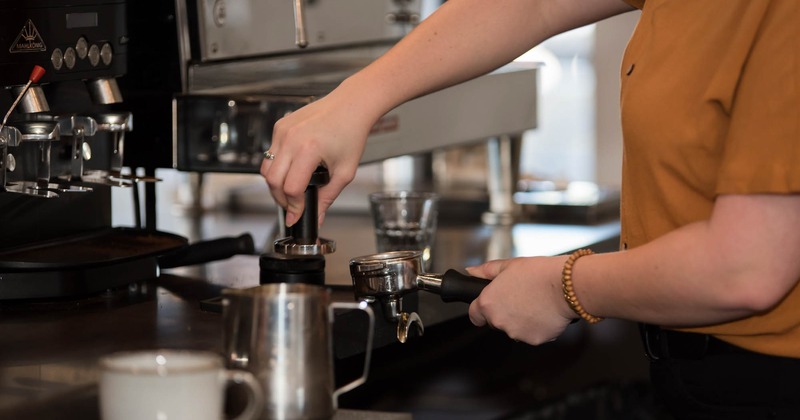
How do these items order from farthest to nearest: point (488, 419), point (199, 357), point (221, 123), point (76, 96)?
point (488, 419) < point (221, 123) < point (76, 96) < point (199, 357)

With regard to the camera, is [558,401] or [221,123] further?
[558,401]

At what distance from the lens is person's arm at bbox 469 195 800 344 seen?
0.97 m

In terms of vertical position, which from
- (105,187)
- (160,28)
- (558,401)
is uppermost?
(160,28)

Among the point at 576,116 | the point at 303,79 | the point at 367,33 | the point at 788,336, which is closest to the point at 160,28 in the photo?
the point at 303,79

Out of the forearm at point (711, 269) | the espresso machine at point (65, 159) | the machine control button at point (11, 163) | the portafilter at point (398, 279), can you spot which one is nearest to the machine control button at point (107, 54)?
the espresso machine at point (65, 159)

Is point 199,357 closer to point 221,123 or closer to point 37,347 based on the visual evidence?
point 37,347

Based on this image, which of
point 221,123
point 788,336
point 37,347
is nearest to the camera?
point 788,336

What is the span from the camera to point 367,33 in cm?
219

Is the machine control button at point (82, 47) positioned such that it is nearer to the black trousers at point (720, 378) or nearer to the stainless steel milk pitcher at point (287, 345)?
the stainless steel milk pitcher at point (287, 345)

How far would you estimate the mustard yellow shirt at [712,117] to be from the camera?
38.3 inches

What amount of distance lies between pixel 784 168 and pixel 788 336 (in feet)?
0.69

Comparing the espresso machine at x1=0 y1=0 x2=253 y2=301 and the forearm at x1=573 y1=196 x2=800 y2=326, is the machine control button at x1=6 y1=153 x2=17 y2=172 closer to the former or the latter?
the espresso machine at x1=0 y1=0 x2=253 y2=301

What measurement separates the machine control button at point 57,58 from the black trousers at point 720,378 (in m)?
0.76

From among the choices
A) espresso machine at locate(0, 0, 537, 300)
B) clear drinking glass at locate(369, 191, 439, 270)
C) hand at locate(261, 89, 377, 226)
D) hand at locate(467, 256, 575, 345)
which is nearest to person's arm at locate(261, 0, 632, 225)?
hand at locate(261, 89, 377, 226)
